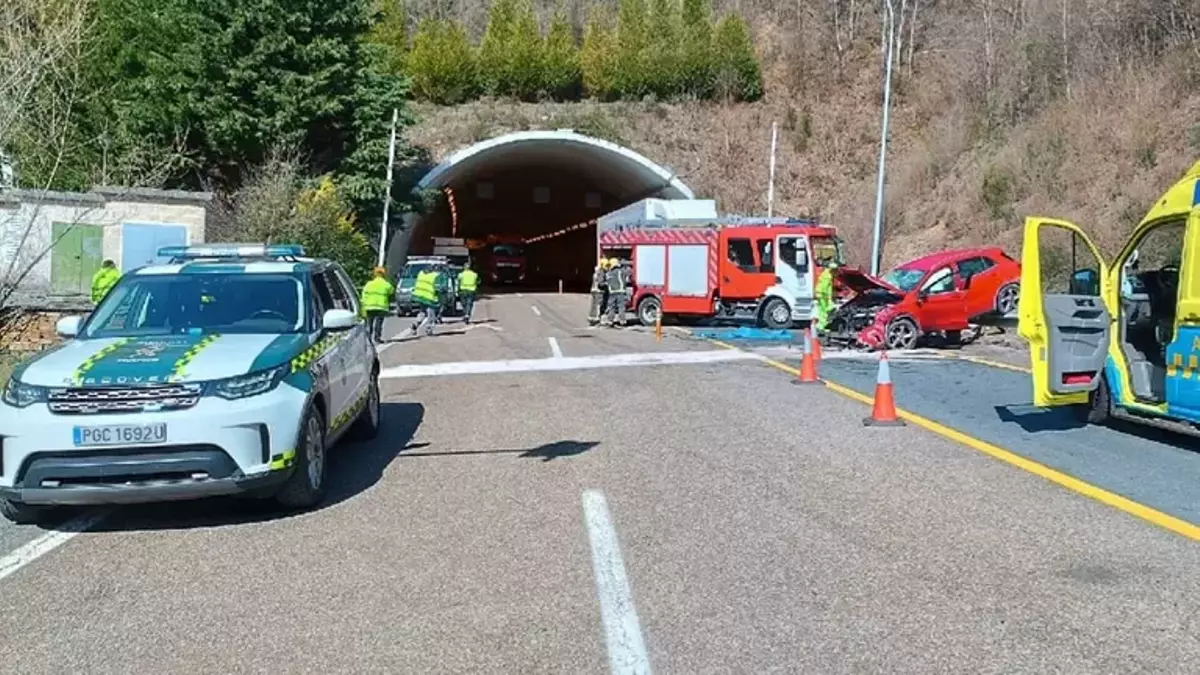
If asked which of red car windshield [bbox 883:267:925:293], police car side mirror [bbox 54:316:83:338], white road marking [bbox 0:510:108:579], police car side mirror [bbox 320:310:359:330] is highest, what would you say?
red car windshield [bbox 883:267:925:293]

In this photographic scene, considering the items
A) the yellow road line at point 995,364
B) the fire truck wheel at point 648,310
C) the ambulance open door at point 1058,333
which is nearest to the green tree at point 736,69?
the fire truck wheel at point 648,310

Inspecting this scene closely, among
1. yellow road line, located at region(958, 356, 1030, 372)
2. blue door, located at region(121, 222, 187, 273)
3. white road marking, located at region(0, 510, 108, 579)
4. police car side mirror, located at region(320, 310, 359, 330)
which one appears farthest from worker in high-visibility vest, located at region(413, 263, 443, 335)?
white road marking, located at region(0, 510, 108, 579)

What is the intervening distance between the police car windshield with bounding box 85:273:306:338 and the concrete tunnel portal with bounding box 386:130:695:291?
33940 mm

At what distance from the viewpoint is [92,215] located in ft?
84.1

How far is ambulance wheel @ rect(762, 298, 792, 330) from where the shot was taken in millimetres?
26734

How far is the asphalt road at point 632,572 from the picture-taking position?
5.01m

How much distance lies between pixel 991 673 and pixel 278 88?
34730 millimetres

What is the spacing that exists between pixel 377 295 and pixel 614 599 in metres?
16.5

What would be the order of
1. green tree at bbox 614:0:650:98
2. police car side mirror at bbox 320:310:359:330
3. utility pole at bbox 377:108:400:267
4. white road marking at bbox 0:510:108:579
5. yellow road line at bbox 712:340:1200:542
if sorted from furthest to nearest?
1. green tree at bbox 614:0:650:98
2. utility pole at bbox 377:108:400:267
3. police car side mirror at bbox 320:310:359:330
4. yellow road line at bbox 712:340:1200:542
5. white road marking at bbox 0:510:108:579

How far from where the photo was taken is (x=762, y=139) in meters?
53.3

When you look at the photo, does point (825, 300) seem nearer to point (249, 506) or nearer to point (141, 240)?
point (141, 240)

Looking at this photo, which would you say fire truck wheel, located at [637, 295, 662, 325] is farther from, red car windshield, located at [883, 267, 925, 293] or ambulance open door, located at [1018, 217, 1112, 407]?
ambulance open door, located at [1018, 217, 1112, 407]

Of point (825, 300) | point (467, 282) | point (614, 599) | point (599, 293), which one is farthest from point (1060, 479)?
point (467, 282)

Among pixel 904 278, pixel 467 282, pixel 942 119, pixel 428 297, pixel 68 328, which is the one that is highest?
pixel 942 119
